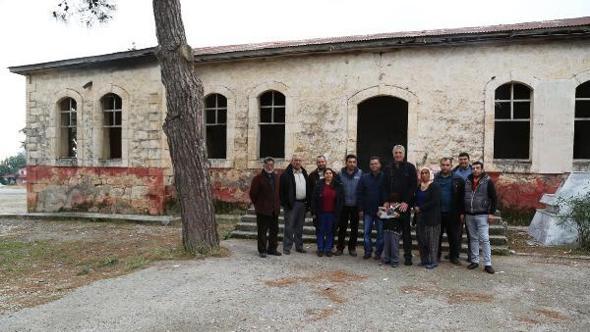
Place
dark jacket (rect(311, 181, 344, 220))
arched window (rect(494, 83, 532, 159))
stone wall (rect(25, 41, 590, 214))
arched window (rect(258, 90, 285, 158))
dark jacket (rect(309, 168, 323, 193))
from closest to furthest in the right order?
dark jacket (rect(311, 181, 344, 220)), dark jacket (rect(309, 168, 323, 193)), stone wall (rect(25, 41, 590, 214)), arched window (rect(494, 83, 532, 159)), arched window (rect(258, 90, 285, 158))

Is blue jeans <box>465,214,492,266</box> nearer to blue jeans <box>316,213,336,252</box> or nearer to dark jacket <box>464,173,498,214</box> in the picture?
dark jacket <box>464,173,498,214</box>

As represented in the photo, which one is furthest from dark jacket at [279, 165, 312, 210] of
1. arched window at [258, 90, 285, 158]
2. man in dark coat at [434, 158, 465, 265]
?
arched window at [258, 90, 285, 158]

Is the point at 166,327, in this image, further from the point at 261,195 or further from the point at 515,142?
the point at 515,142

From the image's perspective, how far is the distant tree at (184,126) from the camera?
709cm

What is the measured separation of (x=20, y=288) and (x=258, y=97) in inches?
255

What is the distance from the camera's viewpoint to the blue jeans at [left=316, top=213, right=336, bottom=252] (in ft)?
23.5

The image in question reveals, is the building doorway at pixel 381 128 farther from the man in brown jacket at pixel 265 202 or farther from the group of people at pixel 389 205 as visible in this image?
the man in brown jacket at pixel 265 202

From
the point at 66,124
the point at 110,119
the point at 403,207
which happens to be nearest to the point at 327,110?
the point at 403,207

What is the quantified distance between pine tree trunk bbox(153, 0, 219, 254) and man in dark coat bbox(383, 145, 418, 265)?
115 inches

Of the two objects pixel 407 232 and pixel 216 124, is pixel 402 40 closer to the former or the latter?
pixel 407 232

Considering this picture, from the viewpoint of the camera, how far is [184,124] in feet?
23.3

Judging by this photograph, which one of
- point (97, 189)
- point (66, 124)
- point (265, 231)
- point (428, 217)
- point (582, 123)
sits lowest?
point (265, 231)

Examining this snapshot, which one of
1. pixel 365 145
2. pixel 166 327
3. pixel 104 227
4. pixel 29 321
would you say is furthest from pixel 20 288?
pixel 365 145

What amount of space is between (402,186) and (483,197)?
1.12m
